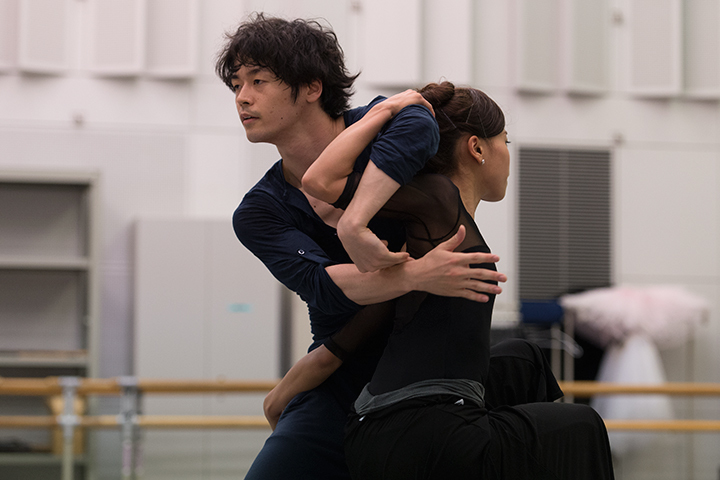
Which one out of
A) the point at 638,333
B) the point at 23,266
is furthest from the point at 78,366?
the point at 638,333

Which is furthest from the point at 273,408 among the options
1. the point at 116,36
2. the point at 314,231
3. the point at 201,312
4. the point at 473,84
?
the point at 473,84

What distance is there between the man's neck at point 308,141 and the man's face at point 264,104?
1.4 inches

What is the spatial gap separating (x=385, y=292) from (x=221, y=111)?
4.02 meters

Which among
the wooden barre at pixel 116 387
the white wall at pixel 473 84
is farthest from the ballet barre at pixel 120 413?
the white wall at pixel 473 84

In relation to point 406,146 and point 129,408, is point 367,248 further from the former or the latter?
point 129,408

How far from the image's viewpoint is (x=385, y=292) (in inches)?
56.2

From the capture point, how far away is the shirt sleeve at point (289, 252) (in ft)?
5.08

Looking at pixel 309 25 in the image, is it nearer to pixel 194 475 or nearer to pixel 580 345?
pixel 194 475

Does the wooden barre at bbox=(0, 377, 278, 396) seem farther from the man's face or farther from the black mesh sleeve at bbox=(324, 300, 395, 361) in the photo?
the man's face

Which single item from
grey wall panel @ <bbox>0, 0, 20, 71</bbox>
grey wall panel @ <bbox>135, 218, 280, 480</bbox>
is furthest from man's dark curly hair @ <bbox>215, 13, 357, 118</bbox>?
grey wall panel @ <bbox>0, 0, 20, 71</bbox>

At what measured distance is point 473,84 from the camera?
5395mm

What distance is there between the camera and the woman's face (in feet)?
4.91

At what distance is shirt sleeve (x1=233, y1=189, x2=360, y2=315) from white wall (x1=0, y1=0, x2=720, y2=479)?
3526 millimetres

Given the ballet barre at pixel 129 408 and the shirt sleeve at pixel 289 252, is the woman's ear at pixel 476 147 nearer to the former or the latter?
the shirt sleeve at pixel 289 252
